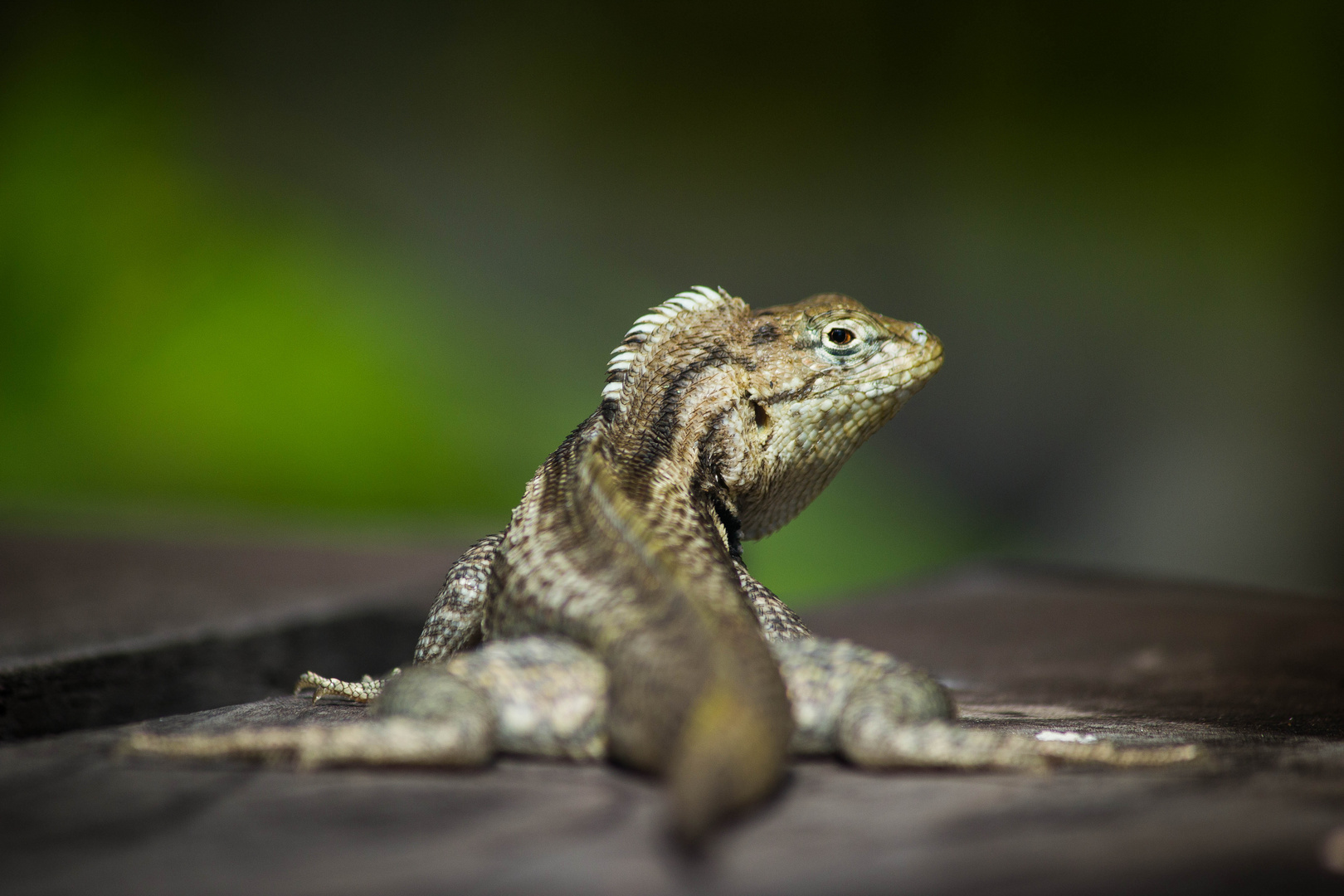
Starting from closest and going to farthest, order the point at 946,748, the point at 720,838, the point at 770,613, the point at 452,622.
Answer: the point at 720,838
the point at 946,748
the point at 770,613
the point at 452,622

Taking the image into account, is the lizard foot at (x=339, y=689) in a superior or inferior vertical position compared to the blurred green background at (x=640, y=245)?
inferior

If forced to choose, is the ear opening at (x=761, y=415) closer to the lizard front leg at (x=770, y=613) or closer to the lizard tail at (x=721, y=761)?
the lizard front leg at (x=770, y=613)

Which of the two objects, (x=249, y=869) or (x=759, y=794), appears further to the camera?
(x=759, y=794)

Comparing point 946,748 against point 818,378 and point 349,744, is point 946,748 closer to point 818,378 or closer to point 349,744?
point 349,744

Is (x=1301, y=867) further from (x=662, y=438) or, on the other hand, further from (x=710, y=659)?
(x=662, y=438)

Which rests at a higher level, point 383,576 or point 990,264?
point 990,264

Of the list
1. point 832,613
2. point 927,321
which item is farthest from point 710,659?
point 927,321

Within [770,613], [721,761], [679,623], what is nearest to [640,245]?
[770,613]

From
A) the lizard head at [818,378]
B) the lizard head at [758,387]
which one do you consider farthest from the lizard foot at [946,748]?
the lizard head at [818,378]
